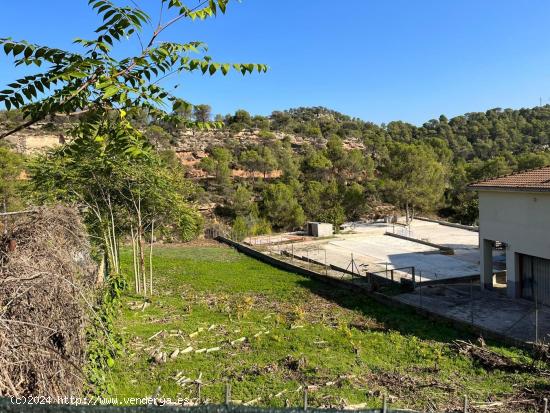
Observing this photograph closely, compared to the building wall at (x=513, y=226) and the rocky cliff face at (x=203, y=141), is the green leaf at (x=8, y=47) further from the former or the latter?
the rocky cliff face at (x=203, y=141)

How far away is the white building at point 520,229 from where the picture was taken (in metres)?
13.9

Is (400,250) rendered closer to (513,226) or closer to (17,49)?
(513,226)

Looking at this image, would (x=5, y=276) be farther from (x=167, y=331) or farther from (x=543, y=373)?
(x=543, y=373)

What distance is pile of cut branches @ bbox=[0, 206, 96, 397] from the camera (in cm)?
321

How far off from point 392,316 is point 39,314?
1173cm

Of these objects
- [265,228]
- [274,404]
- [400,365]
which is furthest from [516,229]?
[265,228]

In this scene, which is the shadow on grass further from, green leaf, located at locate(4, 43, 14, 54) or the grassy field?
green leaf, located at locate(4, 43, 14, 54)

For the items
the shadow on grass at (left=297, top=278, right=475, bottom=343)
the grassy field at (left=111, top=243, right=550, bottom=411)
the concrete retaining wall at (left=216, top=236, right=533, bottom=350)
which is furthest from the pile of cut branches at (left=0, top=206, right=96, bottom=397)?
the concrete retaining wall at (left=216, top=236, right=533, bottom=350)

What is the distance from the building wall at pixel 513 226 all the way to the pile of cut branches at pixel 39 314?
1398 centimetres

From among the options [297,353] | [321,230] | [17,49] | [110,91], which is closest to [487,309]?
[297,353]

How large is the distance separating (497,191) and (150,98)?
15.5 m

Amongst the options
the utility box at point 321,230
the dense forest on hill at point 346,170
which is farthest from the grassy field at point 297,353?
the utility box at point 321,230

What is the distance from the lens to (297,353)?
10.0m

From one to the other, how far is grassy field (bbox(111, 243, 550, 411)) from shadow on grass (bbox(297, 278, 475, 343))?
3 centimetres
